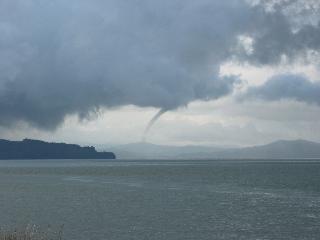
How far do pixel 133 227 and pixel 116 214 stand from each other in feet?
44.8

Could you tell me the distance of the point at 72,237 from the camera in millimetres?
56938

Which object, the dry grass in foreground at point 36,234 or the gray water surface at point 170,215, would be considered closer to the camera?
the dry grass in foreground at point 36,234

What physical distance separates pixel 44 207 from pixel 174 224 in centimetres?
3194

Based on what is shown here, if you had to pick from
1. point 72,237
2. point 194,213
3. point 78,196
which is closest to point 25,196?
point 78,196

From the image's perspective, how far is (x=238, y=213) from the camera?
7794cm

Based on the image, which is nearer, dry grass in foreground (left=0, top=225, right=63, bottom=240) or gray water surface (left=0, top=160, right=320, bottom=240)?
dry grass in foreground (left=0, top=225, right=63, bottom=240)

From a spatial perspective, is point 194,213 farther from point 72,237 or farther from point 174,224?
point 72,237

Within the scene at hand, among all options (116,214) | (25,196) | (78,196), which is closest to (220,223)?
(116,214)

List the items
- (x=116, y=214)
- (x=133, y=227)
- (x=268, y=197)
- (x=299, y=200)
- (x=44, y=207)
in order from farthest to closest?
(x=268, y=197)
(x=299, y=200)
(x=44, y=207)
(x=116, y=214)
(x=133, y=227)

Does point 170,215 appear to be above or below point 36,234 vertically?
below

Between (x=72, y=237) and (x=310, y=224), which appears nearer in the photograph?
(x=72, y=237)

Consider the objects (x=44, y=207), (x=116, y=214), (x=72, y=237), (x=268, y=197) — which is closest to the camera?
(x=72, y=237)

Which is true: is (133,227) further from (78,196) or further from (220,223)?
(78,196)

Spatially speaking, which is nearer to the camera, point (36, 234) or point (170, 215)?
point (36, 234)
